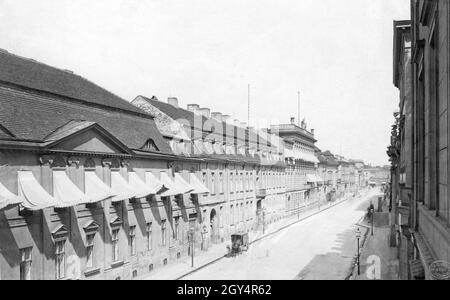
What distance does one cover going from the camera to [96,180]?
71.3 feet

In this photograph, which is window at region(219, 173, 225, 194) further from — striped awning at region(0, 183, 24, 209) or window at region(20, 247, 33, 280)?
striped awning at region(0, 183, 24, 209)

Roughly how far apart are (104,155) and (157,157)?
5832mm

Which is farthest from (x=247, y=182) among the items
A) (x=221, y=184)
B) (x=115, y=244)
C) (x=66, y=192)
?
(x=66, y=192)

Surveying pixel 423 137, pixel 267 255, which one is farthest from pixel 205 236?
pixel 423 137

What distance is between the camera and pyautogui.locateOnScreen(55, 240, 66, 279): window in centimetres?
1973

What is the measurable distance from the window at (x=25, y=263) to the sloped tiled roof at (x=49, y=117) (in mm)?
4958

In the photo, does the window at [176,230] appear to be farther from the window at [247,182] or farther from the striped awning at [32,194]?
the window at [247,182]

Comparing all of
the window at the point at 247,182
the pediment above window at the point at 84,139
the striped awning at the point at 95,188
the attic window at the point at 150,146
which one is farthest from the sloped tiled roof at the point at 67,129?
the window at the point at 247,182

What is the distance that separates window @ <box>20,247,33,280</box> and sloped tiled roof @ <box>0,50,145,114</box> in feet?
24.4

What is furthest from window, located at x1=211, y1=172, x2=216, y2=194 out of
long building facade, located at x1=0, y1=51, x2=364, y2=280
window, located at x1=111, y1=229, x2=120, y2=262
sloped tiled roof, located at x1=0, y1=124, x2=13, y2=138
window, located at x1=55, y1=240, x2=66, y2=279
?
sloped tiled roof, located at x1=0, y1=124, x2=13, y2=138

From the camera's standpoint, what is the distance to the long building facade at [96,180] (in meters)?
17.6

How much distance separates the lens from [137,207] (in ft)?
87.5

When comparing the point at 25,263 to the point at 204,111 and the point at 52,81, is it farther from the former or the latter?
the point at 204,111

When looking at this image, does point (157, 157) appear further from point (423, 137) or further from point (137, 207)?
point (423, 137)
